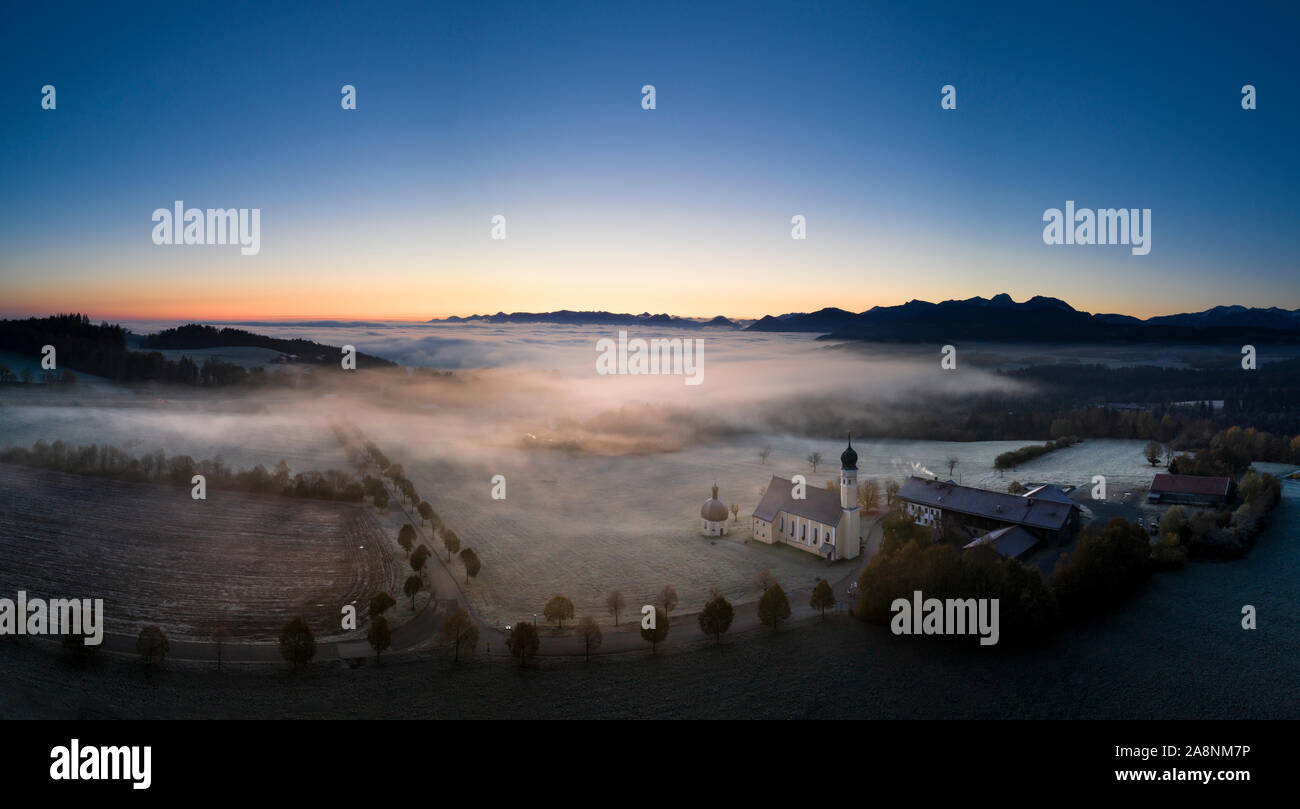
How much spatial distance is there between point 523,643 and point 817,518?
2872 cm

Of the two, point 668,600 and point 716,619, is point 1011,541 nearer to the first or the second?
point 716,619

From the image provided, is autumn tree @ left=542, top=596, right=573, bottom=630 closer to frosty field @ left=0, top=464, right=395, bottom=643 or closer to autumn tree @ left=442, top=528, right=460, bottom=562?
frosty field @ left=0, top=464, right=395, bottom=643

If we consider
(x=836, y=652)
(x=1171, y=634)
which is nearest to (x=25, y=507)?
(x=836, y=652)

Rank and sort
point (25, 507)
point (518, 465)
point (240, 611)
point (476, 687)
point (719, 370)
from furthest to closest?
1. point (719, 370)
2. point (518, 465)
3. point (25, 507)
4. point (240, 611)
5. point (476, 687)

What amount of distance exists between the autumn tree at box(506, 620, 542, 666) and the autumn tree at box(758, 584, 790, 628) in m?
13.9

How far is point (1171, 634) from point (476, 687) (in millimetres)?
41057

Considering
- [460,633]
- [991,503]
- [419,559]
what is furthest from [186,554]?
[991,503]

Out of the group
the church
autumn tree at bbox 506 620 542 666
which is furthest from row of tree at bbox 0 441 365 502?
the church

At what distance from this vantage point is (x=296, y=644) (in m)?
32.1

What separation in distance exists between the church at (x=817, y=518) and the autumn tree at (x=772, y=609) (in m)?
14.5

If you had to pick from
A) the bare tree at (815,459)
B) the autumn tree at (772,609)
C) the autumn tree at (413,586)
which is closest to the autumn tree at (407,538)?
the autumn tree at (413,586)
